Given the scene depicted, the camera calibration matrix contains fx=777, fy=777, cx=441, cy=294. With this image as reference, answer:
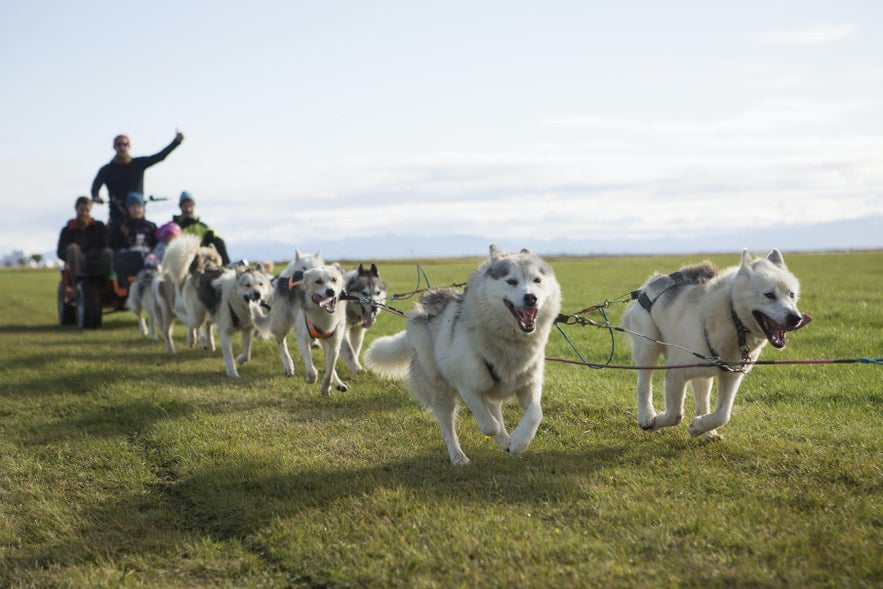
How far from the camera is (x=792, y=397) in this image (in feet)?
24.8

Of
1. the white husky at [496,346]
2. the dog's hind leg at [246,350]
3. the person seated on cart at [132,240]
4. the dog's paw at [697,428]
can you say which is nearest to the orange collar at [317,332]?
the dog's hind leg at [246,350]

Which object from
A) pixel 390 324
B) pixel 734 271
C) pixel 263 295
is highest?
pixel 734 271

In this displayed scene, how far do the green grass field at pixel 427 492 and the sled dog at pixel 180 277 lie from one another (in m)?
3.79

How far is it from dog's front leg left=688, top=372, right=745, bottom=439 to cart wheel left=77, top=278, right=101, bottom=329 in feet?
45.7

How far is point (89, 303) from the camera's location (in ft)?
53.7

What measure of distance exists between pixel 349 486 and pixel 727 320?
3.02 meters

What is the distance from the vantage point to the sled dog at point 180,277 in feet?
41.3

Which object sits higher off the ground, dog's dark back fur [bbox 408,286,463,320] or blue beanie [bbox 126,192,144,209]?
blue beanie [bbox 126,192,144,209]

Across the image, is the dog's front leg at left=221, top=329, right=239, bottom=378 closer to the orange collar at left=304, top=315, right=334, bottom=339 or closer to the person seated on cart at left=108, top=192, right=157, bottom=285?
the orange collar at left=304, top=315, right=334, bottom=339

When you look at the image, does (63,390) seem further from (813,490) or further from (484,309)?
(813,490)

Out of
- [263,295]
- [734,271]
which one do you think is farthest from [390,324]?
[734,271]

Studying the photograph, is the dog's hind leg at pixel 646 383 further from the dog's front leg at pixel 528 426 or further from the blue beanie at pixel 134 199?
the blue beanie at pixel 134 199

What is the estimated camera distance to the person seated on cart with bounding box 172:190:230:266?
14.5 m

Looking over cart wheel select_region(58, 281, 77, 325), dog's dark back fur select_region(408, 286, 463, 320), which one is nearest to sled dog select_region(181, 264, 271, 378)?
dog's dark back fur select_region(408, 286, 463, 320)
